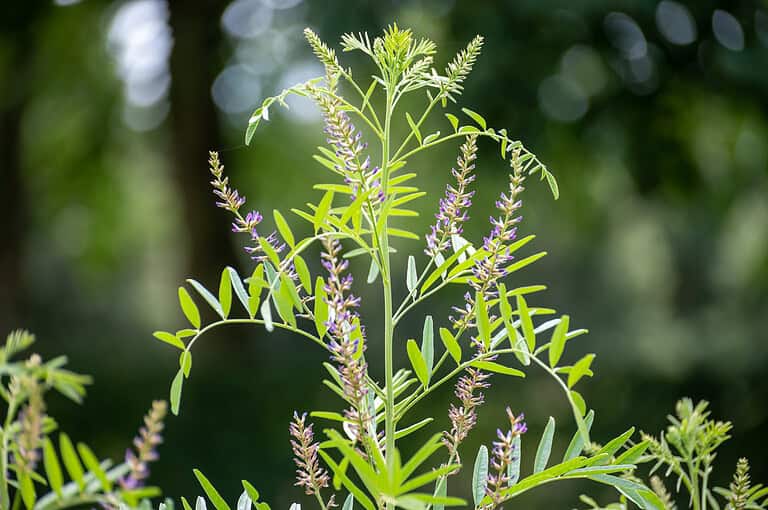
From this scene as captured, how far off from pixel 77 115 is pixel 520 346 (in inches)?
186

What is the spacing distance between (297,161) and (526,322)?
4919 mm

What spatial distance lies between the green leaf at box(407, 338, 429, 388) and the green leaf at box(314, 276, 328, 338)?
0.05 m

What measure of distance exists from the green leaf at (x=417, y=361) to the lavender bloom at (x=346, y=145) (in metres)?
0.08

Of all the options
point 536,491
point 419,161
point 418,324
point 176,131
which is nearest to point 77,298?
point 418,324

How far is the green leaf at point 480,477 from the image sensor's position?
18.5 inches

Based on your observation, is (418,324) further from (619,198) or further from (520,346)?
(520,346)

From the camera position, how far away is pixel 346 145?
44 cm

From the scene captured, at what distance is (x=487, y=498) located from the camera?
17.5 inches

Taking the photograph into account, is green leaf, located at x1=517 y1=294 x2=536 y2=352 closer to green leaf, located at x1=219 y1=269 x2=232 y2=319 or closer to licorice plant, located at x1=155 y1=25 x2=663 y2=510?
licorice plant, located at x1=155 y1=25 x2=663 y2=510

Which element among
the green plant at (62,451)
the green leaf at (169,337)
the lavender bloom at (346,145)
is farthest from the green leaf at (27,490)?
the lavender bloom at (346,145)

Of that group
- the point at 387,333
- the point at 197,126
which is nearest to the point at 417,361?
the point at 387,333

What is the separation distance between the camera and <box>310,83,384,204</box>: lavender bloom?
0.43 metres

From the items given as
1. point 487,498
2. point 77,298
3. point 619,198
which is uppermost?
point 619,198

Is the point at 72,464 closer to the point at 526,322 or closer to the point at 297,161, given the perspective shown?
the point at 526,322
